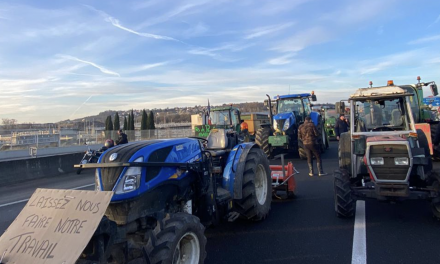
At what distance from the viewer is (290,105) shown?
1481 centimetres

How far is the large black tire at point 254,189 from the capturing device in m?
5.19

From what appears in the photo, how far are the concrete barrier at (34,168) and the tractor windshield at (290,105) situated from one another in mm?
9528

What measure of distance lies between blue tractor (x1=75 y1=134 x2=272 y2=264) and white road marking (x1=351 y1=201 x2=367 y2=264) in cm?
147

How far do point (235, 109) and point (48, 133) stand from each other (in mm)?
12286

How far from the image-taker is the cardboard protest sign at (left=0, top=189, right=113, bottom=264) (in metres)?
2.69

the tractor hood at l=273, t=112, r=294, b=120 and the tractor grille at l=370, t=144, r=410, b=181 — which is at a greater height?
the tractor hood at l=273, t=112, r=294, b=120

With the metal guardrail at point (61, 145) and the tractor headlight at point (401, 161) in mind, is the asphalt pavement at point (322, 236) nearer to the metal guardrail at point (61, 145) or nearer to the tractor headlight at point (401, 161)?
the tractor headlight at point (401, 161)

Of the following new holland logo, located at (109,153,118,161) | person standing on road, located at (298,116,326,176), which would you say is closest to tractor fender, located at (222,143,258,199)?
new holland logo, located at (109,153,118,161)

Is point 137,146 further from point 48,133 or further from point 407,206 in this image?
point 48,133

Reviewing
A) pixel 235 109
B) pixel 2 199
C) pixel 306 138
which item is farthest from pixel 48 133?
pixel 306 138

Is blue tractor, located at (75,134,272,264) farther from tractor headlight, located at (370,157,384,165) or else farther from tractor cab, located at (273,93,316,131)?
tractor cab, located at (273,93,316,131)

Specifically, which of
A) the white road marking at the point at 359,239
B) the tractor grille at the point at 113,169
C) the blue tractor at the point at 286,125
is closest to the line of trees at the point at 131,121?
the blue tractor at the point at 286,125

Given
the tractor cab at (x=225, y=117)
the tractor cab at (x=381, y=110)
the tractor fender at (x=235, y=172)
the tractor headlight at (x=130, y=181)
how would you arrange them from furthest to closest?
the tractor cab at (x=225, y=117), the tractor cab at (x=381, y=110), the tractor fender at (x=235, y=172), the tractor headlight at (x=130, y=181)

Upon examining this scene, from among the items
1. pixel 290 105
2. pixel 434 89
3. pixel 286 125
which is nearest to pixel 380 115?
pixel 286 125
